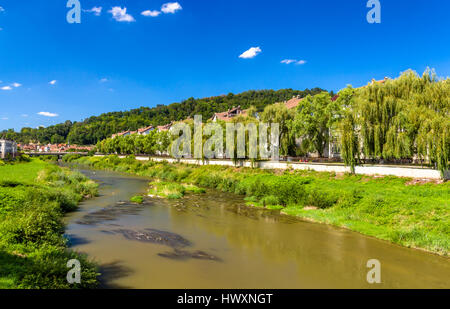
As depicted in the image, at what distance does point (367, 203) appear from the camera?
763 inches

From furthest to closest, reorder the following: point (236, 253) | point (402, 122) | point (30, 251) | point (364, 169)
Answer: point (364, 169) < point (402, 122) < point (236, 253) < point (30, 251)

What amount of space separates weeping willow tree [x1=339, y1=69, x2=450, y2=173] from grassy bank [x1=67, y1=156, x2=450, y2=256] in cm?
270

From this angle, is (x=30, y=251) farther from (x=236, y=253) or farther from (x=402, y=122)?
(x=402, y=122)

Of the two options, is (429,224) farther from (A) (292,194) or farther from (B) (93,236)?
(B) (93,236)

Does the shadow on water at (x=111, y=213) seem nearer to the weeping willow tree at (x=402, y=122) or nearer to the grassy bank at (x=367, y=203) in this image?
the grassy bank at (x=367, y=203)

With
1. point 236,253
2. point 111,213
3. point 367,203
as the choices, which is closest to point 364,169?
point 367,203

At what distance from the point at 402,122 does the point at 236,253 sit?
20.7 meters

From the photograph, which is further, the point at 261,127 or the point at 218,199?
the point at 261,127

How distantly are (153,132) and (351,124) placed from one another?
59.5 metres
